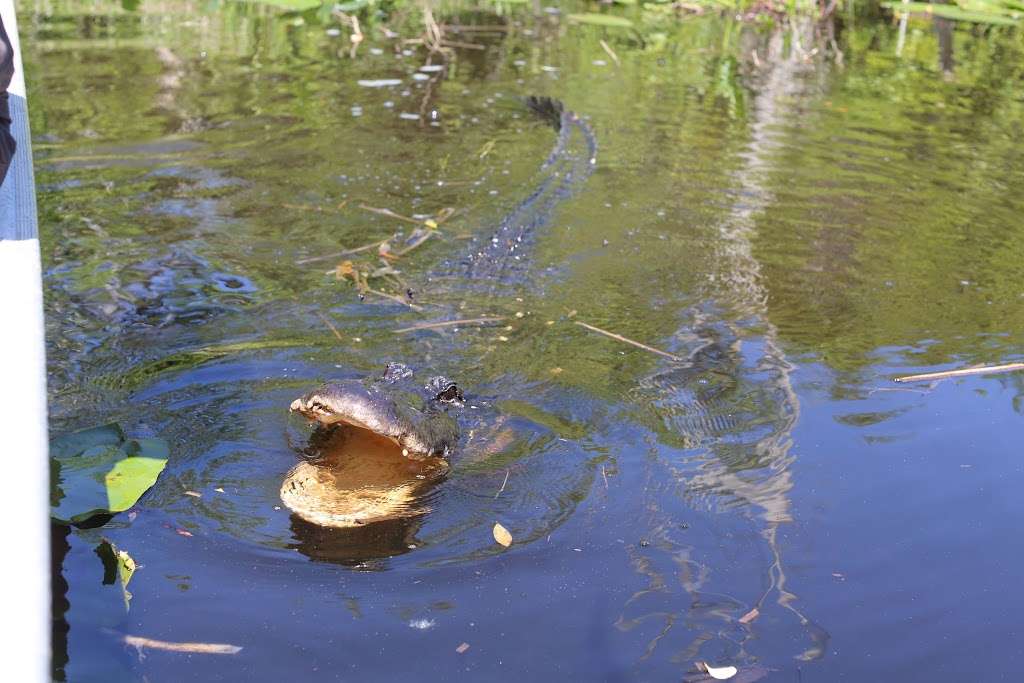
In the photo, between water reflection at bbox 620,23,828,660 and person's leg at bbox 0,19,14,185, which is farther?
water reflection at bbox 620,23,828,660

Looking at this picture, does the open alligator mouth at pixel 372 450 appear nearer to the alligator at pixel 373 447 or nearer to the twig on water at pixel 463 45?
the alligator at pixel 373 447

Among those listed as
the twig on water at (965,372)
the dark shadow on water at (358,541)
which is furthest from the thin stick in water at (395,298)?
the twig on water at (965,372)

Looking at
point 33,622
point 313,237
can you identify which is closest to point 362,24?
point 313,237

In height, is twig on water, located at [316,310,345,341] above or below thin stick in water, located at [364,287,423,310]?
below

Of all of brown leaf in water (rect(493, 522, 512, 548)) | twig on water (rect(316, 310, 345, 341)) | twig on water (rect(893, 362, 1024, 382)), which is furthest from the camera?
twig on water (rect(316, 310, 345, 341))

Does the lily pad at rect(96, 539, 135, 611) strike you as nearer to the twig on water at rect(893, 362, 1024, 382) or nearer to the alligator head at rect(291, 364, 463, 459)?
the alligator head at rect(291, 364, 463, 459)

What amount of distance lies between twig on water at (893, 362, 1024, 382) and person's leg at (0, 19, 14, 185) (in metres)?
3.37

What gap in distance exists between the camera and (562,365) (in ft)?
14.3

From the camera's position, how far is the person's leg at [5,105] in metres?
2.77

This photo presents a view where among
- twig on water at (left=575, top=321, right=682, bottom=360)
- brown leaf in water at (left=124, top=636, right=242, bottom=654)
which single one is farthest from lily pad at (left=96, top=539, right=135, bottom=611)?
→ twig on water at (left=575, top=321, right=682, bottom=360)

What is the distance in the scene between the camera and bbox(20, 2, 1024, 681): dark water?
9.11ft

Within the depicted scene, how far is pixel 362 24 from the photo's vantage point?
1108 cm

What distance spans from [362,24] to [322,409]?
28.9ft

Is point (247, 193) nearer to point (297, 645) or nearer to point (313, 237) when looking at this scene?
point (313, 237)
